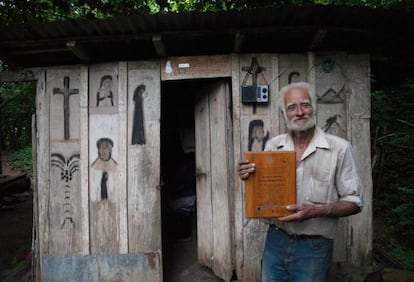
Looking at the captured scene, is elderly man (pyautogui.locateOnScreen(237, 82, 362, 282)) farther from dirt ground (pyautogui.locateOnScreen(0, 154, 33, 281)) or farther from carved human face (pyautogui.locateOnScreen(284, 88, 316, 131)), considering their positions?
dirt ground (pyautogui.locateOnScreen(0, 154, 33, 281))

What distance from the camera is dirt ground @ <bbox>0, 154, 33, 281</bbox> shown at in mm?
5715

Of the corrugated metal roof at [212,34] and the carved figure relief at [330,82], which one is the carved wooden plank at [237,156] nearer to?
the corrugated metal roof at [212,34]

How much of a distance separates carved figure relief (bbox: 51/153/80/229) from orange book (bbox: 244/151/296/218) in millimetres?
2447

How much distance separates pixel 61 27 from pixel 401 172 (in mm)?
8512

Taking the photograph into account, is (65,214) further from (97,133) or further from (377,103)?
(377,103)

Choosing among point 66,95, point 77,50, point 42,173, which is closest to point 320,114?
point 77,50

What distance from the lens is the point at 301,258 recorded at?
6.99ft

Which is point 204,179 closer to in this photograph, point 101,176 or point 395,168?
point 101,176

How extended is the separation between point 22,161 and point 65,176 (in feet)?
44.2

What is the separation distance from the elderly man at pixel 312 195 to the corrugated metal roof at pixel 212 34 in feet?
4.24

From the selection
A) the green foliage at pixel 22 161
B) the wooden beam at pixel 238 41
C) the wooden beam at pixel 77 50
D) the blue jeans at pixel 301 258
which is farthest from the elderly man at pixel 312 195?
the green foliage at pixel 22 161

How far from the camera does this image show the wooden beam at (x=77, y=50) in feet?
11.0

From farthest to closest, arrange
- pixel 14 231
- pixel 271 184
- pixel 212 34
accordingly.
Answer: pixel 14 231 → pixel 212 34 → pixel 271 184

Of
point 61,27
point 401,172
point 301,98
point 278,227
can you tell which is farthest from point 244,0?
point 401,172
